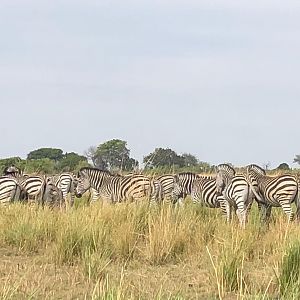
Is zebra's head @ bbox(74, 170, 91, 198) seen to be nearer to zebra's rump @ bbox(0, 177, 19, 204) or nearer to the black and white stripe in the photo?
zebra's rump @ bbox(0, 177, 19, 204)

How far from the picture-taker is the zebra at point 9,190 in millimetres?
13219

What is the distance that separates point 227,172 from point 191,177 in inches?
106

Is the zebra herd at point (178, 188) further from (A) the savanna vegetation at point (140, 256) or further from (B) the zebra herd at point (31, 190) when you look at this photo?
(A) the savanna vegetation at point (140, 256)

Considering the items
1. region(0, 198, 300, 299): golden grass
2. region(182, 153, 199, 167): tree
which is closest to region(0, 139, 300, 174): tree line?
region(182, 153, 199, 167): tree

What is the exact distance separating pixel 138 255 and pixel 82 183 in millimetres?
7793

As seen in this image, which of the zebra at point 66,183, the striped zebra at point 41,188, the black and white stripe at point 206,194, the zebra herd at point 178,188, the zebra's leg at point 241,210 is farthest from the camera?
the zebra at point 66,183

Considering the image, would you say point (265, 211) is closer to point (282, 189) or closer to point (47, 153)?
point (282, 189)

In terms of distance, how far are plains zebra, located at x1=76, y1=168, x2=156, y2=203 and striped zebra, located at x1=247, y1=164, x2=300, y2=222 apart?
207 centimetres

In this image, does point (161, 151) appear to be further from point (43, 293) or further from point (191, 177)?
point (43, 293)

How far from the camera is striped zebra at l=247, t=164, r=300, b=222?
11257mm

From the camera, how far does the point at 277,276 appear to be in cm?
567

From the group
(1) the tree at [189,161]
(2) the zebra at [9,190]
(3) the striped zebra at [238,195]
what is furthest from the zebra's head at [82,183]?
(1) the tree at [189,161]

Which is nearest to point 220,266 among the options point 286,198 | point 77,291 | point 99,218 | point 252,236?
point 77,291

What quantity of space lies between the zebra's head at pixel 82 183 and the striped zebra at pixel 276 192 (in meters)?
4.70
